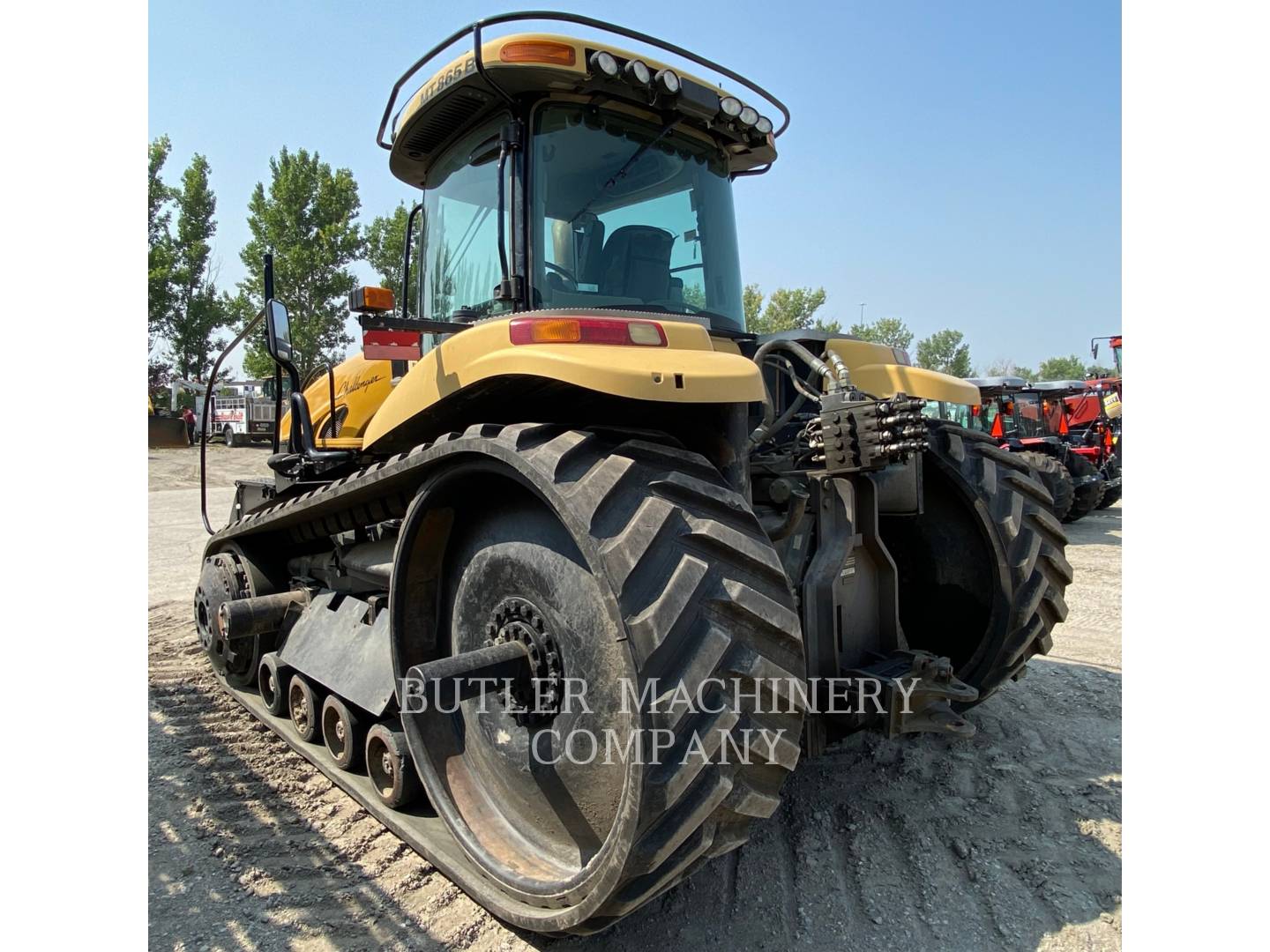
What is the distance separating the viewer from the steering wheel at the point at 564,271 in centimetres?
302

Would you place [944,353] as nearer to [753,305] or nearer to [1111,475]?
[753,305]

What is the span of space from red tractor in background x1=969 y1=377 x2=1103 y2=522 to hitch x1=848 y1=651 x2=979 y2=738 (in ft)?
31.4

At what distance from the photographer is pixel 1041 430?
1591cm

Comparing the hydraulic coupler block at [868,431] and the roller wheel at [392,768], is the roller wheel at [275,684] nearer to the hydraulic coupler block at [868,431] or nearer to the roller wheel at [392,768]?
the roller wheel at [392,768]

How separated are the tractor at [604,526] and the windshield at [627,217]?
0.04 ft

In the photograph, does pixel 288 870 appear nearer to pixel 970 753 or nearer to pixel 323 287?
pixel 970 753

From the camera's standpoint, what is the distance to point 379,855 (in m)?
2.98

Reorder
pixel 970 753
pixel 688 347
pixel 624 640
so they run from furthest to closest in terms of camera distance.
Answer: pixel 970 753 → pixel 688 347 → pixel 624 640

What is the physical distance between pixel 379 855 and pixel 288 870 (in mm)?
318

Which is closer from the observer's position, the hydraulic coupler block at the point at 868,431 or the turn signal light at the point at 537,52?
the hydraulic coupler block at the point at 868,431

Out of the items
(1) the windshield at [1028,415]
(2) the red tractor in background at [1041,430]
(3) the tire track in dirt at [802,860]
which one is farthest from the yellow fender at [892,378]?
(1) the windshield at [1028,415]

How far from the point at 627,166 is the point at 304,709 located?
9.65ft

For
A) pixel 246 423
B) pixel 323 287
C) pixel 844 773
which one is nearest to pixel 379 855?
pixel 844 773

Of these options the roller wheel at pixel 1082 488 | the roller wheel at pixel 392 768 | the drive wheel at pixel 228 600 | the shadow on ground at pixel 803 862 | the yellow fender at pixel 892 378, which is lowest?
the shadow on ground at pixel 803 862
